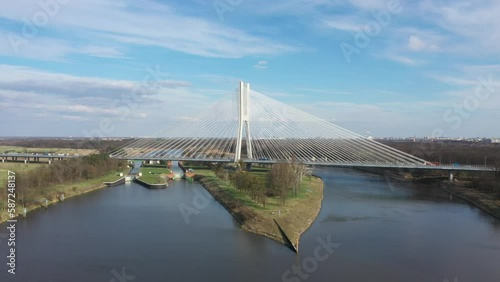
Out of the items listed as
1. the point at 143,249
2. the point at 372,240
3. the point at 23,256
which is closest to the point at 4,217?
the point at 23,256

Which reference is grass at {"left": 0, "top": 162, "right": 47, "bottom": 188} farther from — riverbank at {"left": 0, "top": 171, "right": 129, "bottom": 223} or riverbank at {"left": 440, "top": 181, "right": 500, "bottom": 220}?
riverbank at {"left": 440, "top": 181, "right": 500, "bottom": 220}

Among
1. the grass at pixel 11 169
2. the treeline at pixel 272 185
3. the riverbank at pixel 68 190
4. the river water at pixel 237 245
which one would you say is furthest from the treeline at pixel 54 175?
the treeline at pixel 272 185

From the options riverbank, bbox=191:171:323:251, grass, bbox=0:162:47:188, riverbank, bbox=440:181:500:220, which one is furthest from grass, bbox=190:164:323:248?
grass, bbox=0:162:47:188

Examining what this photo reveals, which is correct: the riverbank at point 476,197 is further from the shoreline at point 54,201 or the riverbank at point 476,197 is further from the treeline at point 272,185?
the shoreline at point 54,201

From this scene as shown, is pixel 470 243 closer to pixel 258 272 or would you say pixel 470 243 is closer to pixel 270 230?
pixel 270 230

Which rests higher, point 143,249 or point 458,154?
point 458,154

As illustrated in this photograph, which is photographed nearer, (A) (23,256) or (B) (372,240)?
(A) (23,256)

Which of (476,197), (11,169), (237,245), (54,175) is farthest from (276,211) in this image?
(11,169)
